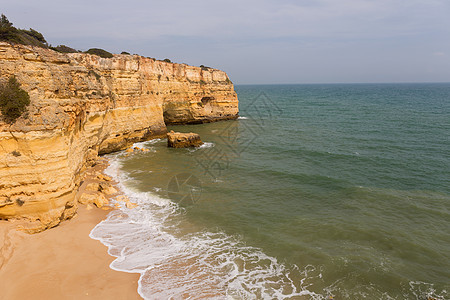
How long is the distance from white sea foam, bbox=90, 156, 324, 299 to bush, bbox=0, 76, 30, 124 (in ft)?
19.8

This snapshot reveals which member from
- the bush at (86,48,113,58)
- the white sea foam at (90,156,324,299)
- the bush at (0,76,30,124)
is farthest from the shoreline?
the bush at (86,48,113,58)

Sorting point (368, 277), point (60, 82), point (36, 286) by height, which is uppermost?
point (60, 82)

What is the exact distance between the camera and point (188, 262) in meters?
10.9

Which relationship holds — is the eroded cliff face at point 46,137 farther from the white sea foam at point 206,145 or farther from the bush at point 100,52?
the white sea foam at point 206,145

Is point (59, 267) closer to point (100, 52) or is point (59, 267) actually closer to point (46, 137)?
point (46, 137)

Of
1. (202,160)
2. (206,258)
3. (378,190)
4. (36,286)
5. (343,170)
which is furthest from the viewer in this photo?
(202,160)

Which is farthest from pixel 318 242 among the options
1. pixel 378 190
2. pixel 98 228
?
pixel 98 228

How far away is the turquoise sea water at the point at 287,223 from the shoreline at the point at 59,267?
534 mm

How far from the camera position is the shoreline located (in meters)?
8.98

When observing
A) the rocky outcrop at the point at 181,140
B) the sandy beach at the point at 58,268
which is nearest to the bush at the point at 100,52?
the rocky outcrop at the point at 181,140

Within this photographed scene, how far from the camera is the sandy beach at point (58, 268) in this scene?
8.96m

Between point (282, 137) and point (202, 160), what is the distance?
512 inches

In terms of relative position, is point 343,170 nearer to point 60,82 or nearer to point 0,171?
point 60,82

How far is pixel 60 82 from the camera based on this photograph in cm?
1265
